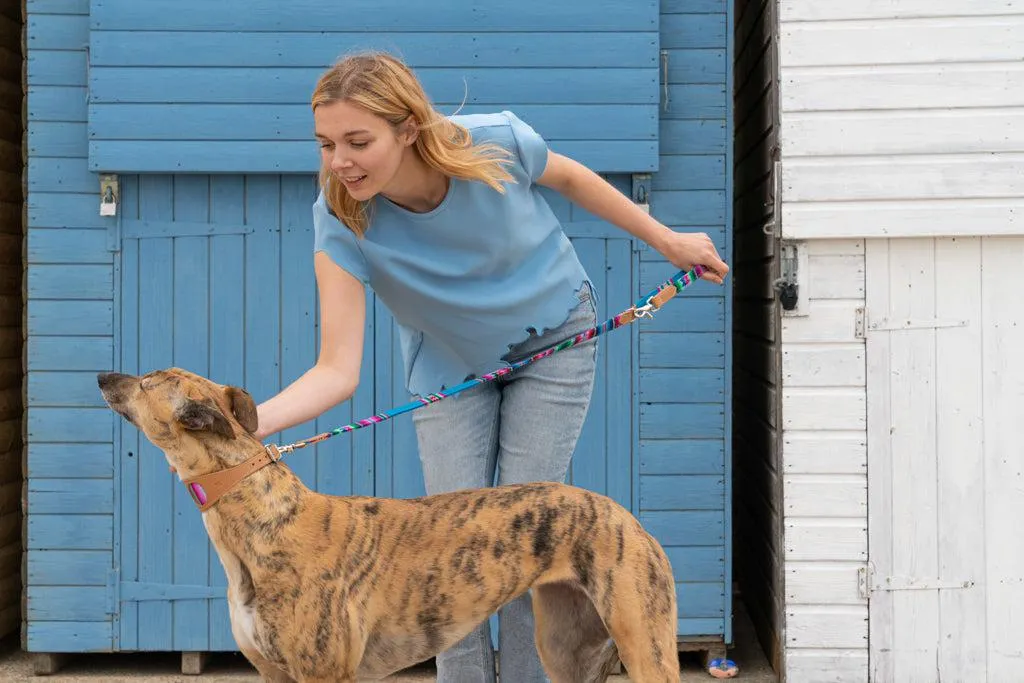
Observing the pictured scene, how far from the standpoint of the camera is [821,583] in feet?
17.9

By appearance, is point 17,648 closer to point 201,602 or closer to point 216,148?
point 201,602

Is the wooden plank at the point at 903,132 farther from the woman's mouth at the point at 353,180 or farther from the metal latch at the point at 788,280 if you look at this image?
the woman's mouth at the point at 353,180

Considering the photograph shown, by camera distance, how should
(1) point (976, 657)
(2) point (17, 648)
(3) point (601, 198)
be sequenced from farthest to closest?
(2) point (17, 648) < (1) point (976, 657) < (3) point (601, 198)

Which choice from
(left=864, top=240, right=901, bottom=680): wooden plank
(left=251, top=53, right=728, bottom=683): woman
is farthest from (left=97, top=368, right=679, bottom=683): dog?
(left=864, top=240, right=901, bottom=680): wooden plank

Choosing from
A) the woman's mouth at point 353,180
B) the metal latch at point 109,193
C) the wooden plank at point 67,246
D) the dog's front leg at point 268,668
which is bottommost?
the dog's front leg at point 268,668

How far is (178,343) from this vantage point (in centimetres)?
570

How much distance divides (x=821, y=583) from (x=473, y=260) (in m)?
2.84

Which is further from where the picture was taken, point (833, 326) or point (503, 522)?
point (833, 326)

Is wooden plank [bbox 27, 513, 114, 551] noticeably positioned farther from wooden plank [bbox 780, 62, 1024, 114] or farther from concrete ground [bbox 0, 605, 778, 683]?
wooden plank [bbox 780, 62, 1024, 114]

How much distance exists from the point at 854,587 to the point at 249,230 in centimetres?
300

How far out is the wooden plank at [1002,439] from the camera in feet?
17.6

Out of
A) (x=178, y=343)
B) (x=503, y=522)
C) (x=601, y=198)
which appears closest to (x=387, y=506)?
(x=503, y=522)

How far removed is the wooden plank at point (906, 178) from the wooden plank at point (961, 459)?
0.23m

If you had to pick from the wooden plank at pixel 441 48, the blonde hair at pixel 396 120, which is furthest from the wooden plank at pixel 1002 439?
the blonde hair at pixel 396 120
